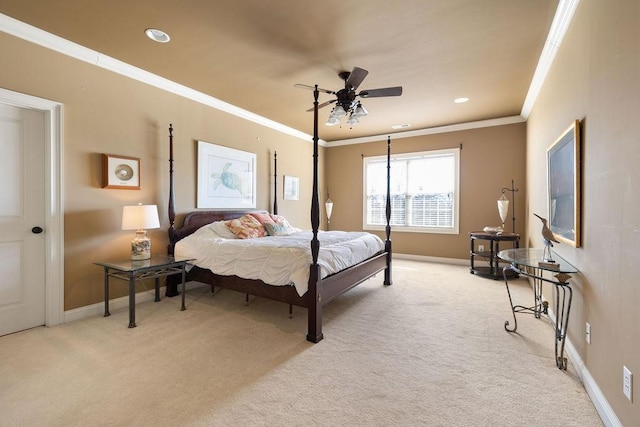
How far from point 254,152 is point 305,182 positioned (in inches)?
64.8

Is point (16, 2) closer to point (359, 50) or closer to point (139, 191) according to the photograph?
point (139, 191)

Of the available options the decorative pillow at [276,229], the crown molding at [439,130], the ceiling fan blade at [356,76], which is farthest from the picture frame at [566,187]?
the decorative pillow at [276,229]

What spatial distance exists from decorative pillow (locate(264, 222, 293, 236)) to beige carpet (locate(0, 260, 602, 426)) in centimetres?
131

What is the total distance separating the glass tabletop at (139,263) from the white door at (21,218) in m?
0.54

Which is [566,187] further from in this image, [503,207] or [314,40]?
[503,207]

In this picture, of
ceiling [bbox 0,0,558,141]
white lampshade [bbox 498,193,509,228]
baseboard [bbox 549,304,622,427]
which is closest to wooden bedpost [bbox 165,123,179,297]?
ceiling [bbox 0,0,558,141]

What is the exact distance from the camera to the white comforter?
2789mm

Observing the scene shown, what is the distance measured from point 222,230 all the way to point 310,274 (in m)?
1.85

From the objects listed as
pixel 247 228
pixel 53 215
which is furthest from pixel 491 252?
pixel 53 215

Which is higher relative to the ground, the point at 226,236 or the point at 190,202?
the point at 190,202

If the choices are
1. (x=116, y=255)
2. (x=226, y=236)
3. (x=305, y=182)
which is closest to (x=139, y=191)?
(x=116, y=255)

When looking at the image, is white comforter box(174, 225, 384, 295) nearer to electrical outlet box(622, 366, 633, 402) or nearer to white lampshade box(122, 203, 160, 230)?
white lampshade box(122, 203, 160, 230)

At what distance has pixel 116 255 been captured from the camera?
133 inches

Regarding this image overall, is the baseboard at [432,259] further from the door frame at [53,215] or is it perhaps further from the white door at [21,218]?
the white door at [21,218]
